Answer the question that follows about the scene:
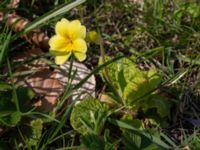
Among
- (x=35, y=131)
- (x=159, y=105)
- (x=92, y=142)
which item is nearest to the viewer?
(x=92, y=142)

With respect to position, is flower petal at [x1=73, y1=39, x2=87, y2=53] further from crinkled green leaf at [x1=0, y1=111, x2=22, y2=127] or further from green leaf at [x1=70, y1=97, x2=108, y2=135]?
crinkled green leaf at [x1=0, y1=111, x2=22, y2=127]

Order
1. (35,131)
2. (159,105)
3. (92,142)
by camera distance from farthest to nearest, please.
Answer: (159,105), (35,131), (92,142)

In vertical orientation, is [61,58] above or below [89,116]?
above

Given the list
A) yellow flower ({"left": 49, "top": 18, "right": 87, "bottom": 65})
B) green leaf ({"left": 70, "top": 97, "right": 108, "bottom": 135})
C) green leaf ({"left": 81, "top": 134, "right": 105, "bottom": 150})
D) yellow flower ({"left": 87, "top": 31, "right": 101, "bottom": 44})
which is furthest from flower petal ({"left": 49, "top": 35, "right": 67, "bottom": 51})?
green leaf ({"left": 81, "top": 134, "right": 105, "bottom": 150})

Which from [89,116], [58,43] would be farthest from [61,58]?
[89,116]

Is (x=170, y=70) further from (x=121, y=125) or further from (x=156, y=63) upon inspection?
(x=121, y=125)

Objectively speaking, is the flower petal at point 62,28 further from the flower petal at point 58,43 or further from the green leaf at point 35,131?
the green leaf at point 35,131

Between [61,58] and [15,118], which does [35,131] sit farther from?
[61,58]

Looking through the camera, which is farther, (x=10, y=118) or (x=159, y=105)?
(x=159, y=105)

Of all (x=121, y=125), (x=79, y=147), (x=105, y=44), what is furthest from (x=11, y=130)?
(x=105, y=44)
